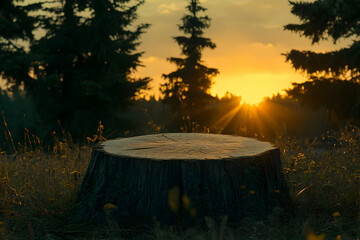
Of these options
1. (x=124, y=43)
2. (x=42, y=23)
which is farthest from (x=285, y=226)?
(x=42, y=23)

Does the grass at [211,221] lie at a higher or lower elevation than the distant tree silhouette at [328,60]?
lower

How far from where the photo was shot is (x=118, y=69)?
1855 cm

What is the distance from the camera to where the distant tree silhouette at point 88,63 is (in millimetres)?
17656

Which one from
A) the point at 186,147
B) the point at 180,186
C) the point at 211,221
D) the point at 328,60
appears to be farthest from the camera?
the point at 328,60

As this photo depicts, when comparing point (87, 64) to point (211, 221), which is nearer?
point (211, 221)

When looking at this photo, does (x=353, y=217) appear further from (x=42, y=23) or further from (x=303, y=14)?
(x=42, y=23)

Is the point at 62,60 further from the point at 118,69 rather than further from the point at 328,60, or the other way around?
the point at 328,60

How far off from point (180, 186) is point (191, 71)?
1774 centimetres

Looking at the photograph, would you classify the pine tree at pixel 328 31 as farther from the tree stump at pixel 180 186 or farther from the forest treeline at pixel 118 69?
the tree stump at pixel 180 186

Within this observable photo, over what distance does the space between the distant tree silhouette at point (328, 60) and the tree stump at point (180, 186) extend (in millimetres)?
9395

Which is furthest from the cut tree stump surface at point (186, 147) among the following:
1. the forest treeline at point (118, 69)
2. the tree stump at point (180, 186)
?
the forest treeline at point (118, 69)

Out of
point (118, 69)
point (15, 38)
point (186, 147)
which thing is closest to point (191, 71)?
point (118, 69)

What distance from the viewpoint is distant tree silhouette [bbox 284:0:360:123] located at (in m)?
12.1

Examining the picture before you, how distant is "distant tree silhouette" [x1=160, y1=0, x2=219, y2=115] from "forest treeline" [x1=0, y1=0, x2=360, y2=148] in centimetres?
6
